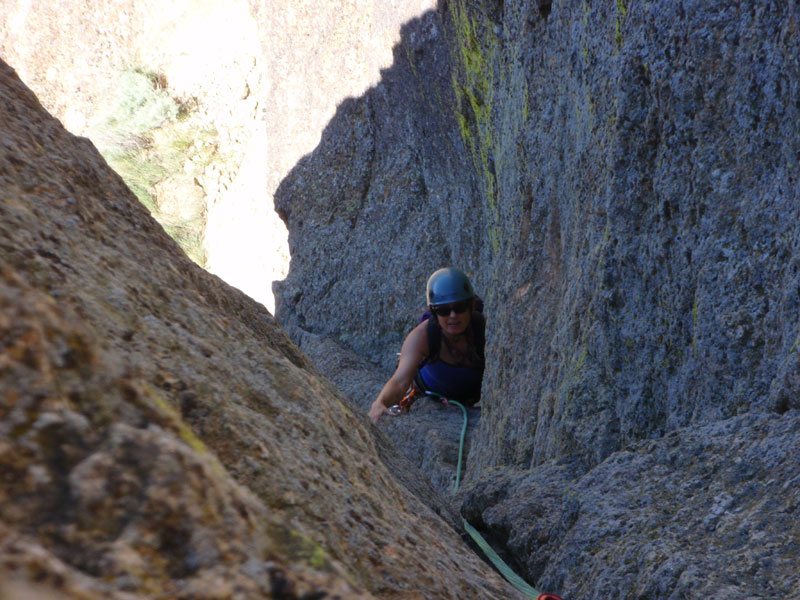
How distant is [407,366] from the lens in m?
6.89

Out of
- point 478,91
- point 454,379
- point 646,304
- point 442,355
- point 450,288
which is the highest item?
point 478,91

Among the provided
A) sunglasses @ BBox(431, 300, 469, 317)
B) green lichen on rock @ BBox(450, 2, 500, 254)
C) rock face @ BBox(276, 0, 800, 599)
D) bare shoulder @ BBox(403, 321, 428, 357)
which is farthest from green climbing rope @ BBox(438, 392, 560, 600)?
bare shoulder @ BBox(403, 321, 428, 357)

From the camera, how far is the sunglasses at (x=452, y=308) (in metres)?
6.48

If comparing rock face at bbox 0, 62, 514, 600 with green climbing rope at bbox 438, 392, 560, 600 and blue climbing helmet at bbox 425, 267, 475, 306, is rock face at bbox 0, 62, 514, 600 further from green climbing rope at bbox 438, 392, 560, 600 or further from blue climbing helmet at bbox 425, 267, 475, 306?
blue climbing helmet at bbox 425, 267, 475, 306

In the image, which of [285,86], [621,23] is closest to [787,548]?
[621,23]

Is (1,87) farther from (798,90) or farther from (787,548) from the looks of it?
(787,548)

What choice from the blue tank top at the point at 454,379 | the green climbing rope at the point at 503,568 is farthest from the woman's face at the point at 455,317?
the green climbing rope at the point at 503,568

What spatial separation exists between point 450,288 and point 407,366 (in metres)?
0.87

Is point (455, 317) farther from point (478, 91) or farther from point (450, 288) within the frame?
point (478, 91)

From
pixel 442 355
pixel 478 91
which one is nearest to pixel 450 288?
pixel 442 355

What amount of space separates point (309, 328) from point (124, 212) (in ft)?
27.2

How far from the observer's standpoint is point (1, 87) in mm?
2018

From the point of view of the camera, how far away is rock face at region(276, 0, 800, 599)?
2096 mm

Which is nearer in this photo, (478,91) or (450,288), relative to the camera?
(478,91)
